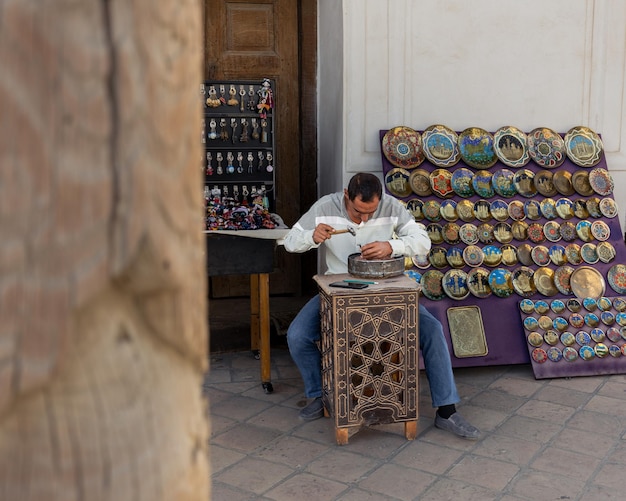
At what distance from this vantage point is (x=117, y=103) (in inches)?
20.3

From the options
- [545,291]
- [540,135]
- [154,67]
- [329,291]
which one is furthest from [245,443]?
[154,67]

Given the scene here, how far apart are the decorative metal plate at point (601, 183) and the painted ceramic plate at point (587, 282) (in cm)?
50

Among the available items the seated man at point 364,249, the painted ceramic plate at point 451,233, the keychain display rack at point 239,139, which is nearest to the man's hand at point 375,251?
the seated man at point 364,249

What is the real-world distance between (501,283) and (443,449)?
1.39 metres

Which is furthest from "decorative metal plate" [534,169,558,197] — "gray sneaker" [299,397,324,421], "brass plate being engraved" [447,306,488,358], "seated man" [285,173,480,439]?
"gray sneaker" [299,397,324,421]

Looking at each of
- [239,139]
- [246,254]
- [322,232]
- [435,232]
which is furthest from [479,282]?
[239,139]

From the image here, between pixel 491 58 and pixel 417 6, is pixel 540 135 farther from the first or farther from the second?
pixel 417 6

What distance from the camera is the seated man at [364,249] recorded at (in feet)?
A: 11.1

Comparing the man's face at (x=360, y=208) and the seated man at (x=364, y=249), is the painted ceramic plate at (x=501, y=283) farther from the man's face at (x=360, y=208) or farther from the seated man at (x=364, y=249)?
the man's face at (x=360, y=208)

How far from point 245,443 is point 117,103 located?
2.98 m

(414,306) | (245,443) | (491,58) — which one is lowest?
(245,443)

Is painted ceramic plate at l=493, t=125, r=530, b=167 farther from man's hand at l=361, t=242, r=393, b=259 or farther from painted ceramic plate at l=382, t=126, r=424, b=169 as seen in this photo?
man's hand at l=361, t=242, r=393, b=259

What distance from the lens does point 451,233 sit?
4355 mm

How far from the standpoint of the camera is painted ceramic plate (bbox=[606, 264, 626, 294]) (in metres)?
4.39
